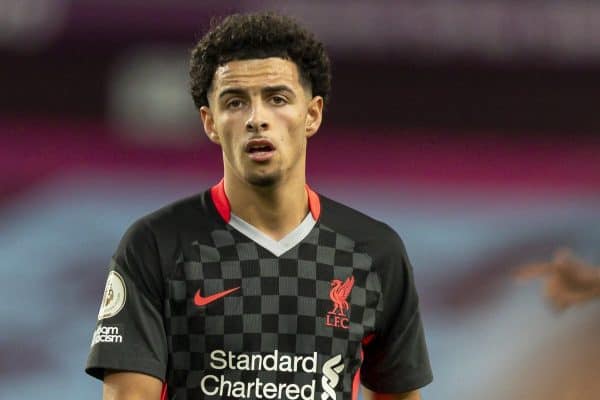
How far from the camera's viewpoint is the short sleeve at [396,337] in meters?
3.40

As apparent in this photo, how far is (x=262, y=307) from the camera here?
325 centimetres

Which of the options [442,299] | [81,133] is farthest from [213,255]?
[81,133]

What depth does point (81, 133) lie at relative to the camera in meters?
7.23

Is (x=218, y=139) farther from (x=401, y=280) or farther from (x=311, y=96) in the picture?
(x=401, y=280)

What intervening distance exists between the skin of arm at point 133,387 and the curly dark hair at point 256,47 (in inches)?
26.5

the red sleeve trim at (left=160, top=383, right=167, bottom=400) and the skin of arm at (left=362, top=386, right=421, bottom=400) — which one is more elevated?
the skin of arm at (left=362, top=386, right=421, bottom=400)

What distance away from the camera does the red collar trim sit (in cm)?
334

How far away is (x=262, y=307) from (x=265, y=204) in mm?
249

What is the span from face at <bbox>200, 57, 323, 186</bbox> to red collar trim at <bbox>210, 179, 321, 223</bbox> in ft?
0.22

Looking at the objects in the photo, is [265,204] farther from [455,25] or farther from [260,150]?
[455,25]

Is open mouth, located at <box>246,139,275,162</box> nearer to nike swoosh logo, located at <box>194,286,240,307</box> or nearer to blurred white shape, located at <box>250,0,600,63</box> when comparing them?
nike swoosh logo, located at <box>194,286,240,307</box>

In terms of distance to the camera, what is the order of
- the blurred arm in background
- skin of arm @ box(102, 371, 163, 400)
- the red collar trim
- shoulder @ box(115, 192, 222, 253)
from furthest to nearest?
the blurred arm in background < the red collar trim < shoulder @ box(115, 192, 222, 253) < skin of arm @ box(102, 371, 163, 400)

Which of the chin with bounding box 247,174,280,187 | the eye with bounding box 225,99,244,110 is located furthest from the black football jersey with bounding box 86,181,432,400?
the eye with bounding box 225,99,244,110

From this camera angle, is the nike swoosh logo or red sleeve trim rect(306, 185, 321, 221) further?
red sleeve trim rect(306, 185, 321, 221)
